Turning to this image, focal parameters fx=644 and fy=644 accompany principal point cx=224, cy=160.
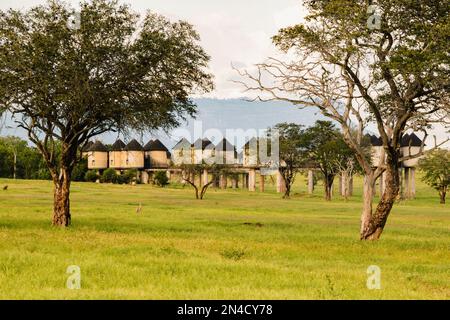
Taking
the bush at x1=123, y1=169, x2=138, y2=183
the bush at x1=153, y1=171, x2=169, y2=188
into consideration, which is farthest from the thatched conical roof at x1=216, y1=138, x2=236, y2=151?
the bush at x1=123, y1=169, x2=138, y2=183

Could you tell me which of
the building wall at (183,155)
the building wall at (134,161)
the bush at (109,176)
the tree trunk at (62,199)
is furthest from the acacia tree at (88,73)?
the building wall at (134,161)

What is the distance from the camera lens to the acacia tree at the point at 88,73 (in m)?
31.9

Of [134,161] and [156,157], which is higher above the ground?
[156,157]

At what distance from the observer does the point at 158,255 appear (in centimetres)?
2142

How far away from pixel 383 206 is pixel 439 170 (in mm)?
83445

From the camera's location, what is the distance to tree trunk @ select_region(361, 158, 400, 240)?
29.1 meters

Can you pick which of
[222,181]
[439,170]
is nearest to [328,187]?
[439,170]

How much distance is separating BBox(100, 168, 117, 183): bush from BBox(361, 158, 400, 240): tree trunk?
10723 cm

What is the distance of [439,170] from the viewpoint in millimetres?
107688

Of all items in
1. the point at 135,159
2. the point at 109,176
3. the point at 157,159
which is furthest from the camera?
the point at 157,159

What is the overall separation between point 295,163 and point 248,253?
85165 mm

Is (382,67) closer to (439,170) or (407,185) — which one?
(439,170)
